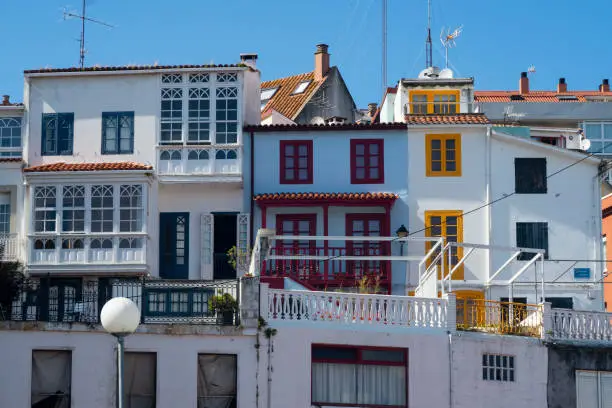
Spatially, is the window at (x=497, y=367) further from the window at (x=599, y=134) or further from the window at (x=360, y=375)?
the window at (x=599, y=134)

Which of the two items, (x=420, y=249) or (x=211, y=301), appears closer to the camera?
(x=211, y=301)

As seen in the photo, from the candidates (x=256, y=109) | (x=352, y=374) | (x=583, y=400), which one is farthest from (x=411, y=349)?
(x=256, y=109)

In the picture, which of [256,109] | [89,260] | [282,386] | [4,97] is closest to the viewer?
[282,386]

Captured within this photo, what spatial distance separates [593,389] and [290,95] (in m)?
27.9

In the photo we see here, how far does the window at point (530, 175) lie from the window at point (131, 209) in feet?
37.5

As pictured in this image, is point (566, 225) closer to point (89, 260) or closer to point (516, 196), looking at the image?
point (516, 196)

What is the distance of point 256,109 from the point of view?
1617 inches

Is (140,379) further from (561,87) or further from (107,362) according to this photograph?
(561,87)

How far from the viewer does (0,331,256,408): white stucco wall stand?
94.9 feet

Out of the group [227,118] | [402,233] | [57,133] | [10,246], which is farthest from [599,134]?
[10,246]

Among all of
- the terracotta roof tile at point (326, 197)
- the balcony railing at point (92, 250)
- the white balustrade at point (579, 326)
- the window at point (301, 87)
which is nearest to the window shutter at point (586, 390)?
the white balustrade at point (579, 326)

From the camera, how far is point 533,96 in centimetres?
6506

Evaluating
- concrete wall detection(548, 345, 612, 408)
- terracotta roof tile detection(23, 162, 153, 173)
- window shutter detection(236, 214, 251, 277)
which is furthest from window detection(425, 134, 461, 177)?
concrete wall detection(548, 345, 612, 408)

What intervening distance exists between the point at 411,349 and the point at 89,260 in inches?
464
